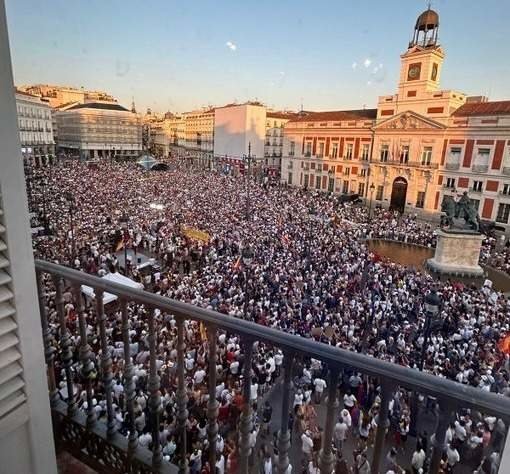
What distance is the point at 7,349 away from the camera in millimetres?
1800

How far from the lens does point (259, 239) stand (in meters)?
18.6

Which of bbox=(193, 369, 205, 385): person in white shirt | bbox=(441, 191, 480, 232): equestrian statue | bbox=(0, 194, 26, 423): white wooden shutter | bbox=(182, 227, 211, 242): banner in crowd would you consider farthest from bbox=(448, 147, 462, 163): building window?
bbox=(0, 194, 26, 423): white wooden shutter

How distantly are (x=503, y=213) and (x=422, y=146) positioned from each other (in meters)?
8.84

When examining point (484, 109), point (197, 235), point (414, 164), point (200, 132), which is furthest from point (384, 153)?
point (200, 132)

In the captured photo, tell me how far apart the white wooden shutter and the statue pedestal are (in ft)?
59.3

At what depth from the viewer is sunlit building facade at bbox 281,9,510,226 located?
92.4ft

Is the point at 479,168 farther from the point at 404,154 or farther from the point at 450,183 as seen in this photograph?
the point at 404,154

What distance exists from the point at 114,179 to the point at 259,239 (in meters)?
25.7

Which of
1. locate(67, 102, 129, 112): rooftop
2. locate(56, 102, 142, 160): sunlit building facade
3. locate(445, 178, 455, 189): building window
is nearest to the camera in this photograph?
locate(445, 178, 455, 189): building window

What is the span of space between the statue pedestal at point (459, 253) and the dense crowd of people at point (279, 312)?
7.27 feet

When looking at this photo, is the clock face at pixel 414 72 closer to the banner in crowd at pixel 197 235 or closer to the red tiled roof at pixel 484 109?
the red tiled roof at pixel 484 109

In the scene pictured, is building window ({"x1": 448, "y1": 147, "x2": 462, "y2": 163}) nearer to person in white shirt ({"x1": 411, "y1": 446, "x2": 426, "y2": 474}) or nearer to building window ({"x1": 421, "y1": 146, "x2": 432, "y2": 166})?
building window ({"x1": 421, "y1": 146, "x2": 432, "y2": 166})

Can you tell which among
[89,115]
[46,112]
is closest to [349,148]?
[46,112]

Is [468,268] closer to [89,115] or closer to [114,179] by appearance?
[114,179]
